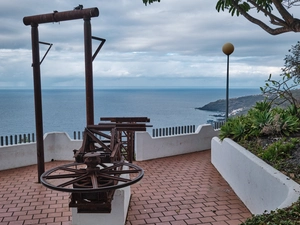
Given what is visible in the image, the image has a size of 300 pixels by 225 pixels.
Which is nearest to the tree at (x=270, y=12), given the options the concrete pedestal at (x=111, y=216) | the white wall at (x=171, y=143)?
the concrete pedestal at (x=111, y=216)

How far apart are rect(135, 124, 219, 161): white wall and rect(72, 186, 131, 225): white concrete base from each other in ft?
11.8

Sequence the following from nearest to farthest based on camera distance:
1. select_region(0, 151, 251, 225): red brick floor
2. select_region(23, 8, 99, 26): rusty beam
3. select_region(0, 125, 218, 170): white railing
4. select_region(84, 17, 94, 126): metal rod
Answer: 1. select_region(0, 151, 251, 225): red brick floor
2. select_region(23, 8, 99, 26): rusty beam
3. select_region(84, 17, 94, 126): metal rod
4. select_region(0, 125, 218, 170): white railing

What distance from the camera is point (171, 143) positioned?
7.82m

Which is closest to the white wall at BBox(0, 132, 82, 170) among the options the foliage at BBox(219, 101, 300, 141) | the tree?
the foliage at BBox(219, 101, 300, 141)

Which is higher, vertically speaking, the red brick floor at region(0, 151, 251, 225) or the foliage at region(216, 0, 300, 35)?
the foliage at region(216, 0, 300, 35)

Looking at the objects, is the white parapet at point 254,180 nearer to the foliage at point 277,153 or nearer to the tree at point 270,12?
the foliage at point 277,153

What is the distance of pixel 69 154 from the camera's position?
7.10 meters

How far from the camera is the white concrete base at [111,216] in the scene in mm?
3551

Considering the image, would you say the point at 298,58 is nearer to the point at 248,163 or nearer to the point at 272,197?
the point at 248,163

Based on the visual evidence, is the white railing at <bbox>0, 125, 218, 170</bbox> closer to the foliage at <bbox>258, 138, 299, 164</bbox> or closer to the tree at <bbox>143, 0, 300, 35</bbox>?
the foliage at <bbox>258, 138, 299, 164</bbox>

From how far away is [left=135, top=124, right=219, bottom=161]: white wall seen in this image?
7.21 metres

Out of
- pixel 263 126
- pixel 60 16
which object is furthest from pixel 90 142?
pixel 263 126

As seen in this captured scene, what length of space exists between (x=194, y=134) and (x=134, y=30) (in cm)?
442

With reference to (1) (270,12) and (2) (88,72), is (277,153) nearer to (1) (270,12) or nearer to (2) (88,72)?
(1) (270,12)
